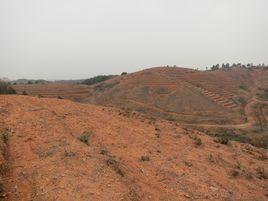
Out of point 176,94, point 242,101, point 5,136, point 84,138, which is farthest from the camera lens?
point 242,101

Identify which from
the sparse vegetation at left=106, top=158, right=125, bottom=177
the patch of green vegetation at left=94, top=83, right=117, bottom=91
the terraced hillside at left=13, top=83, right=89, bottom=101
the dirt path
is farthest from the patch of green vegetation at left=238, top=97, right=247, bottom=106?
the sparse vegetation at left=106, top=158, right=125, bottom=177

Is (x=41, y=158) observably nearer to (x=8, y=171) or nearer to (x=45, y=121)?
(x=8, y=171)

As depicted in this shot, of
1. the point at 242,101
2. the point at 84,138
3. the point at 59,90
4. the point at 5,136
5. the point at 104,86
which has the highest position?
the point at 104,86

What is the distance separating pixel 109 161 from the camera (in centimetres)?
1023

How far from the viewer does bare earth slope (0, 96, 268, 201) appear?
874 centimetres

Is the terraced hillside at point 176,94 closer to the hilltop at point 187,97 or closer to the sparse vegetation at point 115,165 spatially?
the hilltop at point 187,97

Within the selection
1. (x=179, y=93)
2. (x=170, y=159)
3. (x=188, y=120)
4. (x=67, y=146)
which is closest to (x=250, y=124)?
(x=188, y=120)

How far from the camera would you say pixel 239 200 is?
33.3 ft

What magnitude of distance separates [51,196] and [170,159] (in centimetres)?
537

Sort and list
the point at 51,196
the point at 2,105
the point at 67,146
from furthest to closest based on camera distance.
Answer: the point at 2,105, the point at 67,146, the point at 51,196

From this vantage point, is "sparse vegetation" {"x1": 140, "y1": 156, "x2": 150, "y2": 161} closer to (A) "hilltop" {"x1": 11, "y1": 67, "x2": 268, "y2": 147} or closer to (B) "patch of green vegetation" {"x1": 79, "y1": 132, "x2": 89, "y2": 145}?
(B) "patch of green vegetation" {"x1": 79, "y1": 132, "x2": 89, "y2": 145}

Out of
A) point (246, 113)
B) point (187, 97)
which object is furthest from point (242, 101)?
point (187, 97)

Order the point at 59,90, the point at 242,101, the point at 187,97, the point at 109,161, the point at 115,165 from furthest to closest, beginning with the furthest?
the point at 59,90, the point at 242,101, the point at 187,97, the point at 109,161, the point at 115,165

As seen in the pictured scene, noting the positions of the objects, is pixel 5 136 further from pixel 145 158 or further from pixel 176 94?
pixel 176 94
